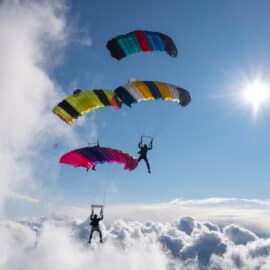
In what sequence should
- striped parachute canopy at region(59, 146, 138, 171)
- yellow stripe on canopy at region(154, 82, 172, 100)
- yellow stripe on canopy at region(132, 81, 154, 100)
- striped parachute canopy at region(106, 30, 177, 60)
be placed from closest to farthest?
striped parachute canopy at region(106, 30, 177, 60)
yellow stripe on canopy at region(132, 81, 154, 100)
yellow stripe on canopy at region(154, 82, 172, 100)
striped parachute canopy at region(59, 146, 138, 171)

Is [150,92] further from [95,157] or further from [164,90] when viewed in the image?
[95,157]

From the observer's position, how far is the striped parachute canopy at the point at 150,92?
83.2 ft

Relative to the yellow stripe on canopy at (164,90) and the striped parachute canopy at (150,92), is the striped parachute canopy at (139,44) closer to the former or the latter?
the striped parachute canopy at (150,92)

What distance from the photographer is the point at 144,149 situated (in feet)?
91.0

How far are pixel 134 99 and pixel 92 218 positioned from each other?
903 centimetres

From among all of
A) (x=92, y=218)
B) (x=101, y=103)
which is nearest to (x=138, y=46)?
(x=101, y=103)

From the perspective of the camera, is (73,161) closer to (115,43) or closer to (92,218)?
(92,218)

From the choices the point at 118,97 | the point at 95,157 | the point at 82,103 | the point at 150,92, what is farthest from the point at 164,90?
the point at 95,157

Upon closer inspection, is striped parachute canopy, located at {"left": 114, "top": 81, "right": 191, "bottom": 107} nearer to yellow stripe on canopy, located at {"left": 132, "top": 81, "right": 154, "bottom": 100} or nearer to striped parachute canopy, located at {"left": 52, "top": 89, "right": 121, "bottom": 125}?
yellow stripe on canopy, located at {"left": 132, "top": 81, "right": 154, "bottom": 100}

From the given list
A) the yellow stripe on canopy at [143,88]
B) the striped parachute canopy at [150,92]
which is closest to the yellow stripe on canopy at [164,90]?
the striped parachute canopy at [150,92]

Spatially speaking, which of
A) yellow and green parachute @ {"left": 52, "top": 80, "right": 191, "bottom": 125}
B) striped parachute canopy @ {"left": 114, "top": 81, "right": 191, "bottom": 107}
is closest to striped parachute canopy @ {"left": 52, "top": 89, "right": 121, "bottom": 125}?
yellow and green parachute @ {"left": 52, "top": 80, "right": 191, "bottom": 125}

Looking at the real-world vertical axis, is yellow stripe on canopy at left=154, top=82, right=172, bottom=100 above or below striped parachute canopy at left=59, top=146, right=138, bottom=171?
above

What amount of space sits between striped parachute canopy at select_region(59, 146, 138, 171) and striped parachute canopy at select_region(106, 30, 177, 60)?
7.11m

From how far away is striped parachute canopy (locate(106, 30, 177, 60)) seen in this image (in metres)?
23.9
